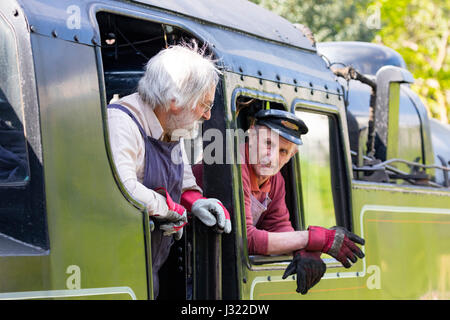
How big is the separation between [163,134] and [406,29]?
15.3 m

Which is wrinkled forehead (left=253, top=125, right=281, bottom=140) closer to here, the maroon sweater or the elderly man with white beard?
the maroon sweater

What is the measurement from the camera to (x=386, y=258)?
4703 millimetres

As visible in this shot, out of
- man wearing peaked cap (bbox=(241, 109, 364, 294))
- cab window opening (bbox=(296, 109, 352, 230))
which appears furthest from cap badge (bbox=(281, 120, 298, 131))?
cab window opening (bbox=(296, 109, 352, 230))

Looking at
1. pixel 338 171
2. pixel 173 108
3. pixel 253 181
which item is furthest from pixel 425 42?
pixel 173 108

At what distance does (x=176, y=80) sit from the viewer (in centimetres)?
310

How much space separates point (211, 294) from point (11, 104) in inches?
53.4

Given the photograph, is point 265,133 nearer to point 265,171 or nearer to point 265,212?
point 265,171

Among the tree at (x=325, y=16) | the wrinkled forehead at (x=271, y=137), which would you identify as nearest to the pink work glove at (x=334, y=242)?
the wrinkled forehead at (x=271, y=137)

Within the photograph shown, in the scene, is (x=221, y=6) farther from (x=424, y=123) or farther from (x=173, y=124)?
(x=424, y=123)

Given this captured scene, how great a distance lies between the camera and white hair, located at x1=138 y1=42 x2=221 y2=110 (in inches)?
122

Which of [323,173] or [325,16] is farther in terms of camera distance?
[325,16]

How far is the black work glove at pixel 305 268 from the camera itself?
3.69 meters

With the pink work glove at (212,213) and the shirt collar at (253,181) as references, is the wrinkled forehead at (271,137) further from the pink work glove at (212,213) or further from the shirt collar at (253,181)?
the pink work glove at (212,213)
